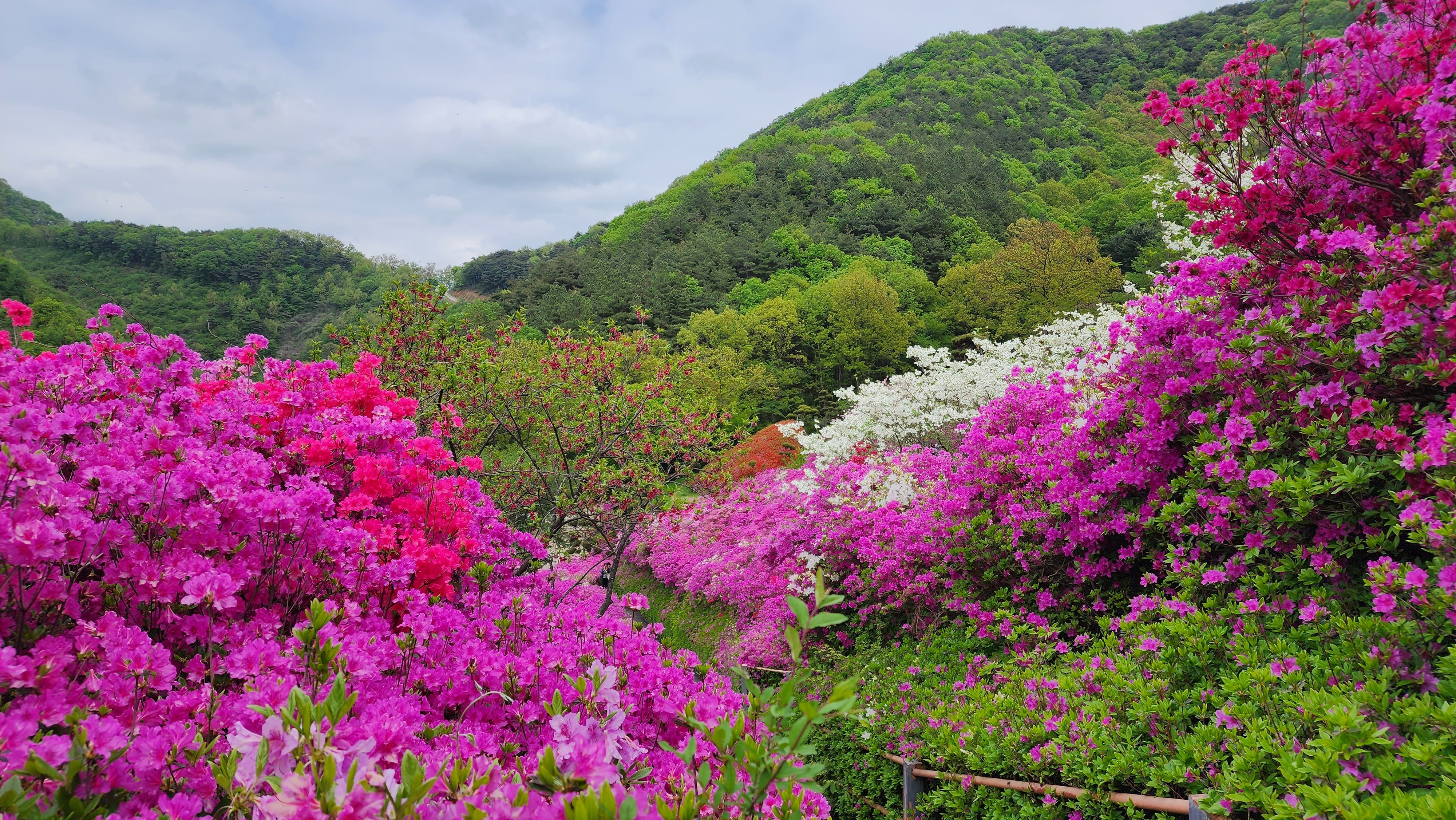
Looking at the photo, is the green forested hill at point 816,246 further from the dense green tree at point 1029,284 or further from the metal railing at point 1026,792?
the metal railing at point 1026,792

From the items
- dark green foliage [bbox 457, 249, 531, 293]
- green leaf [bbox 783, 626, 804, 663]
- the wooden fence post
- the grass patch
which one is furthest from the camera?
dark green foliage [bbox 457, 249, 531, 293]

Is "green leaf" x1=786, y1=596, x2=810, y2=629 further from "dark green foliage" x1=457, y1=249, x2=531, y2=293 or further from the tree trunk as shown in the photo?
"dark green foliage" x1=457, y1=249, x2=531, y2=293

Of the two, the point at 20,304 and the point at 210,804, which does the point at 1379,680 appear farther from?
the point at 20,304

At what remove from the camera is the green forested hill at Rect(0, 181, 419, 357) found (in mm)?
14602

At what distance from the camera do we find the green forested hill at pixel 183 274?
14.6 metres

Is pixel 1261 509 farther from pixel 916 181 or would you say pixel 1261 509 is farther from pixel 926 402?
pixel 916 181

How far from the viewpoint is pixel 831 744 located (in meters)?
4.98

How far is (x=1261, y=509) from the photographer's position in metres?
3.21

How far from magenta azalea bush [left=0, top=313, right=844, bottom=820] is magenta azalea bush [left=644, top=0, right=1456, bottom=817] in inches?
65.7

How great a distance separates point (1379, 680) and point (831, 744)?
3469mm

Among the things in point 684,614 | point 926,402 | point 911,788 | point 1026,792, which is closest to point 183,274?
point 684,614

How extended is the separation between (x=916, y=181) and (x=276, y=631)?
43.7m

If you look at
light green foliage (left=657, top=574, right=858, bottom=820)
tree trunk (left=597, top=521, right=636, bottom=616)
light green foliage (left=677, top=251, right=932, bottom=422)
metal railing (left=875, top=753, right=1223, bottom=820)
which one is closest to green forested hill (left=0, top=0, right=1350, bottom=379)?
light green foliage (left=677, top=251, right=932, bottom=422)

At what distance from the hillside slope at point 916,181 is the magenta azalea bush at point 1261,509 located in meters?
20.2
